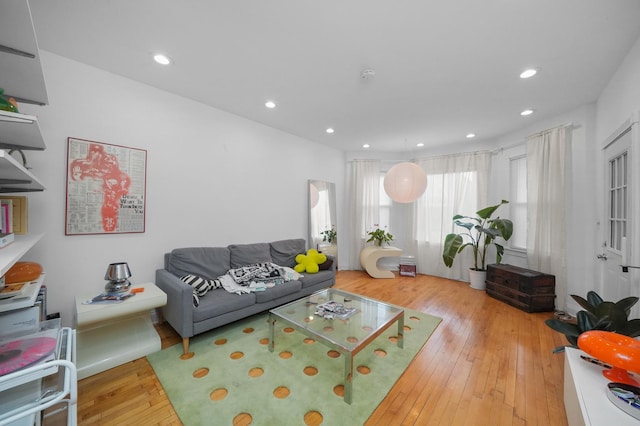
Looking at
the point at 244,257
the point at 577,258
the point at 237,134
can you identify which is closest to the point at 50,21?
the point at 237,134

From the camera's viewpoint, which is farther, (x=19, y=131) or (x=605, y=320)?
(x=605, y=320)

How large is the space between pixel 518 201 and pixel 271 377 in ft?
14.5

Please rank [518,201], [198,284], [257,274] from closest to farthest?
[198,284] → [257,274] → [518,201]

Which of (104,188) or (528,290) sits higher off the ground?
(104,188)

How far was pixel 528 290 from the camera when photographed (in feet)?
9.90

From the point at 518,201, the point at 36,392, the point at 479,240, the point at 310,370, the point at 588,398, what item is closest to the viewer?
the point at 36,392

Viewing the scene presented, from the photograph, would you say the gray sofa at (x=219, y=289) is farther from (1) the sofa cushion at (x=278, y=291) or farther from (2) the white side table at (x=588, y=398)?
(2) the white side table at (x=588, y=398)

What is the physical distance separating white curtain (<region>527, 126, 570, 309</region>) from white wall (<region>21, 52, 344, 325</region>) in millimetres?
3633

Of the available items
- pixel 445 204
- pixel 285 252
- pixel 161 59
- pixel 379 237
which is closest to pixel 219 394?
pixel 285 252

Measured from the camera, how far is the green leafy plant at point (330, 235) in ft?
14.8

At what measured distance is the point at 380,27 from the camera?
5.53 ft

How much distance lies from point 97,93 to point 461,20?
3.19 m

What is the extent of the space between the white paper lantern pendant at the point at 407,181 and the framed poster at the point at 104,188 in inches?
127

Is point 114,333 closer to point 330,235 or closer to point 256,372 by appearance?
point 256,372
